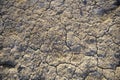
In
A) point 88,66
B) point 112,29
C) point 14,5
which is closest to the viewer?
point 88,66

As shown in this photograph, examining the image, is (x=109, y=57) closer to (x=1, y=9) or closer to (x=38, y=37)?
(x=38, y=37)

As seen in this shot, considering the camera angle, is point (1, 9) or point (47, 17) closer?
point (47, 17)

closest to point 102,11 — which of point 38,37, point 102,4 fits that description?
point 102,4

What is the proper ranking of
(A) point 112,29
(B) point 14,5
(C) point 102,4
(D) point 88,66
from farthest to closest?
(B) point 14,5, (C) point 102,4, (A) point 112,29, (D) point 88,66

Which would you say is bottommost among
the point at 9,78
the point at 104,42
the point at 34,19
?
the point at 9,78

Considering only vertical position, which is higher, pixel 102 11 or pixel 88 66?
pixel 102 11

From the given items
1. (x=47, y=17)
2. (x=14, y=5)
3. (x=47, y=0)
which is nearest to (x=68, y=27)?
(x=47, y=17)

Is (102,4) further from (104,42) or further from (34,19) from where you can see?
(34,19)
